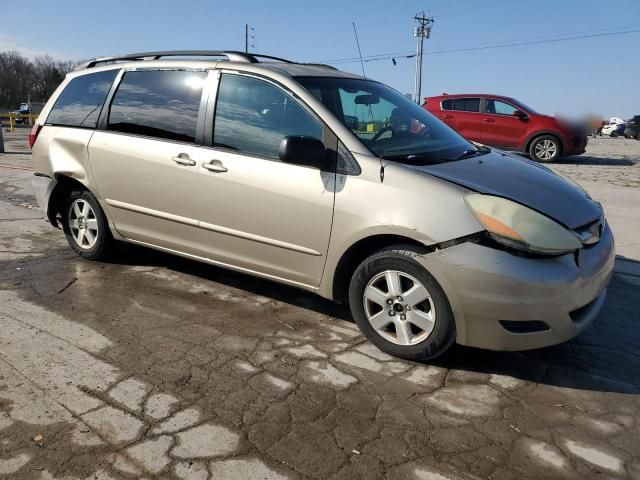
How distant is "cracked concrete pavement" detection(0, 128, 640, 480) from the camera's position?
237 cm

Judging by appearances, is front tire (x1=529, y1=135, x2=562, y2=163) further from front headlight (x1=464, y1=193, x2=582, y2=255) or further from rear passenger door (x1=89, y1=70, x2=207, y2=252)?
front headlight (x1=464, y1=193, x2=582, y2=255)

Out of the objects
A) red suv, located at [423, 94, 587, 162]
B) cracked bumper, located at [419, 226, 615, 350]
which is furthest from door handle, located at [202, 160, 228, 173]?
red suv, located at [423, 94, 587, 162]

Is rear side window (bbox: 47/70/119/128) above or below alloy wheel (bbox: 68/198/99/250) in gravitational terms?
above

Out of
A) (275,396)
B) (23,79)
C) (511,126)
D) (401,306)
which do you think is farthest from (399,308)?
(23,79)

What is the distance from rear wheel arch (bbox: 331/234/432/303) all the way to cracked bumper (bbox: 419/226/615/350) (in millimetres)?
209

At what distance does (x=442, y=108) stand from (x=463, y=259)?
42.6 ft

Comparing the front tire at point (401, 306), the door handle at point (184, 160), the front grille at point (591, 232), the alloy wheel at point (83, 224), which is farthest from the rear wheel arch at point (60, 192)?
the front grille at point (591, 232)

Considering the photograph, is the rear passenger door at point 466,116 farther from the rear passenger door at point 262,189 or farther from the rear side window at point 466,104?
Result: the rear passenger door at point 262,189

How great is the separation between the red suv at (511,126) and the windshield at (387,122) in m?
10.0

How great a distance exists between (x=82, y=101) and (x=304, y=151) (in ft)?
8.43

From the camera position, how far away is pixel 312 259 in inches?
141

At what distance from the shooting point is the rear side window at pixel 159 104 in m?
4.11

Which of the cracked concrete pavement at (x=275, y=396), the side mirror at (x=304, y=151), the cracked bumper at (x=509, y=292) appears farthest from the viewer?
the side mirror at (x=304, y=151)

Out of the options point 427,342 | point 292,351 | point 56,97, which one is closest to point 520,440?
point 427,342
